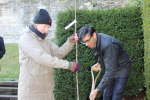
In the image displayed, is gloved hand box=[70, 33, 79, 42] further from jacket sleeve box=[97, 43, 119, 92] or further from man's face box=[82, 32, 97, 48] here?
Result: jacket sleeve box=[97, 43, 119, 92]

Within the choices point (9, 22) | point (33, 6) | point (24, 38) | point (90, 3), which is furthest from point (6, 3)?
point (24, 38)

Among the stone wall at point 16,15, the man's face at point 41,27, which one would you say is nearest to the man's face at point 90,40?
the man's face at point 41,27

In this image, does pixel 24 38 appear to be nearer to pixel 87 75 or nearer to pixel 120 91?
pixel 120 91

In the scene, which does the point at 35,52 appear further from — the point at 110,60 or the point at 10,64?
the point at 10,64

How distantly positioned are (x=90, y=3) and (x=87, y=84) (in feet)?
18.3

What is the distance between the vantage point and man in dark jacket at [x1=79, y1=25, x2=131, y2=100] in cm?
239

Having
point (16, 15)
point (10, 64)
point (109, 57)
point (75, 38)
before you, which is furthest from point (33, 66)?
point (16, 15)

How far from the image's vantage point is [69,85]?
4020mm

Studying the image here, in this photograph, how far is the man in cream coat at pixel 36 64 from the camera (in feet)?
7.50

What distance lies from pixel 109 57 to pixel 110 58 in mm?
22

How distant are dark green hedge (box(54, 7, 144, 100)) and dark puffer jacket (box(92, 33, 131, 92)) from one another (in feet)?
4.35

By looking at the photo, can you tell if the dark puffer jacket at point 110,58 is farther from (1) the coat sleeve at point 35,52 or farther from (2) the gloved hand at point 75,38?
(1) the coat sleeve at point 35,52

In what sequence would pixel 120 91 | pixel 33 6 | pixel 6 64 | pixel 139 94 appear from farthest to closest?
pixel 33 6 < pixel 6 64 < pixel 139 94 < pixel 120 91

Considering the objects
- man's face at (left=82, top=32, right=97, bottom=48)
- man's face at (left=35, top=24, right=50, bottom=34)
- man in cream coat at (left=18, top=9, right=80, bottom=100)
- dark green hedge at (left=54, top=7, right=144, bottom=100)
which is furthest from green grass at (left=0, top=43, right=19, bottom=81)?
man's face at (left=82, top=32, right=97, bottom=48)
